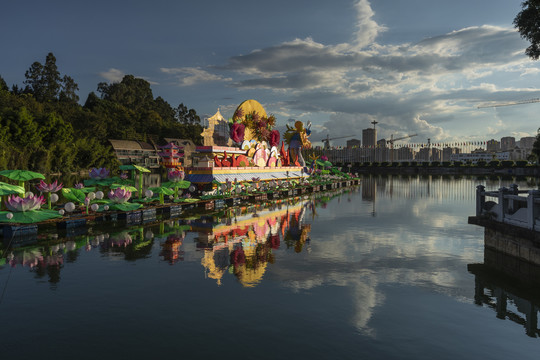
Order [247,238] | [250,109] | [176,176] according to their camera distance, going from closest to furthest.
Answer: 1. [247,238]
2. [176,176]
3. [250,109]

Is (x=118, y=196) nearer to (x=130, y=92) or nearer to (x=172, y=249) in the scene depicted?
(x=172, y=249)

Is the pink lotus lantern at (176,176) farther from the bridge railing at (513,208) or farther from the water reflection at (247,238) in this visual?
the bridge railing at (513,208)

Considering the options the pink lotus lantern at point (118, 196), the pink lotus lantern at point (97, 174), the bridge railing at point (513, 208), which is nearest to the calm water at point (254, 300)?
the bridge railing at point (513, 208)

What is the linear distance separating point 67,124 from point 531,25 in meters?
72.5

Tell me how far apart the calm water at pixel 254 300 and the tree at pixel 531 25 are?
11.4 m

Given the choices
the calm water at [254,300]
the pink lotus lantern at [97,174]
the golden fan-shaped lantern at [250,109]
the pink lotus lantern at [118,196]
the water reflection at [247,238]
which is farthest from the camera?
the golden fan-shaped lantern at [250,109]

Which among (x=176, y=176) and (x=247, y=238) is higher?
(x=176, y=176)

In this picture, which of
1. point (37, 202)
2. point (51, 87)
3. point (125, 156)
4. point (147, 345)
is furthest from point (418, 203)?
point (51, 87)

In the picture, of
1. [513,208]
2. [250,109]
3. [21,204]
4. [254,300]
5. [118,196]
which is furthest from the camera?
[250,109]

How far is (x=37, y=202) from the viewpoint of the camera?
19.2 metres

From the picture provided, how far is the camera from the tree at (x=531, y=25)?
2086cm

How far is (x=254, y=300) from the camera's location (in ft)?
33.6

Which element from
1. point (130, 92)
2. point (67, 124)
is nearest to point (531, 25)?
point (67, 124)

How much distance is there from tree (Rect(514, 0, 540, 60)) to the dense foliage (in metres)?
56.1
